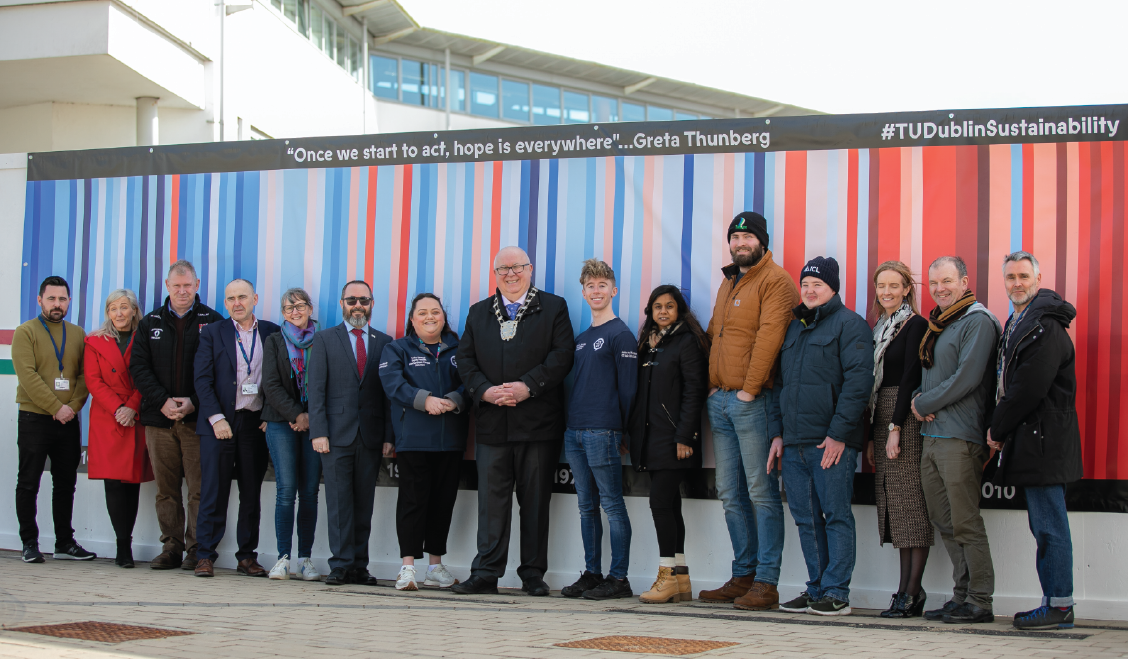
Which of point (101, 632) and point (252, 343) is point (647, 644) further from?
point (252, 343)

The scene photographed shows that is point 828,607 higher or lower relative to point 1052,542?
lower

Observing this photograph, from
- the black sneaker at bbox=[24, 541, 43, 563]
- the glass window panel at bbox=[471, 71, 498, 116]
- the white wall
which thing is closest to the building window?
the glass window panel at bbox=[471, 71, 498, 116]

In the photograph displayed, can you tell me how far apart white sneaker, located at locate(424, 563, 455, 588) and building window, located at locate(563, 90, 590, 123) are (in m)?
24.0

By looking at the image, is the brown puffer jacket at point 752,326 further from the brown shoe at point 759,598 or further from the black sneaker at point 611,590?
the black sneaker at point 611,590

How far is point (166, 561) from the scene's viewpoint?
263 inches

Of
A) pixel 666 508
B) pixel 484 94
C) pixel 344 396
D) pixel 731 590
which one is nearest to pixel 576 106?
pixel 484 94

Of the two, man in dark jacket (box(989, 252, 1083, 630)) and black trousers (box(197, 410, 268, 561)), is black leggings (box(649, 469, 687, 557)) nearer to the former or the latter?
man in dark jacket (box(989, 252, 1083, 630))

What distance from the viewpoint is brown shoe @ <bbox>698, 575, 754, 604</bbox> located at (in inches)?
222

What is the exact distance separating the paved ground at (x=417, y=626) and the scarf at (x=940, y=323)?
1304 mm

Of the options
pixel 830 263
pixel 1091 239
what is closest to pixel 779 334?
pixel 830 263

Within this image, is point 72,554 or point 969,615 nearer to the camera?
point 969,615

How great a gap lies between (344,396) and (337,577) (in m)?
1.09

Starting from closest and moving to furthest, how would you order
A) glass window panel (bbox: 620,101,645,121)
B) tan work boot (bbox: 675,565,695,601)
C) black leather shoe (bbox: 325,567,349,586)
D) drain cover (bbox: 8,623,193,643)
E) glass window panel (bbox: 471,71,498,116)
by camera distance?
drain cover (bbox: 8,623,193,643) → tan work boot (bbox: 675,565,695,601) → black leather shoe (bbox: 325,567,349,586) → glass window panel (bbox: 471,71,498,116) → glass window panel (bbox: 620,101,645,121)

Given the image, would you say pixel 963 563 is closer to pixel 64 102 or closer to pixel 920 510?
pixel 920 510
